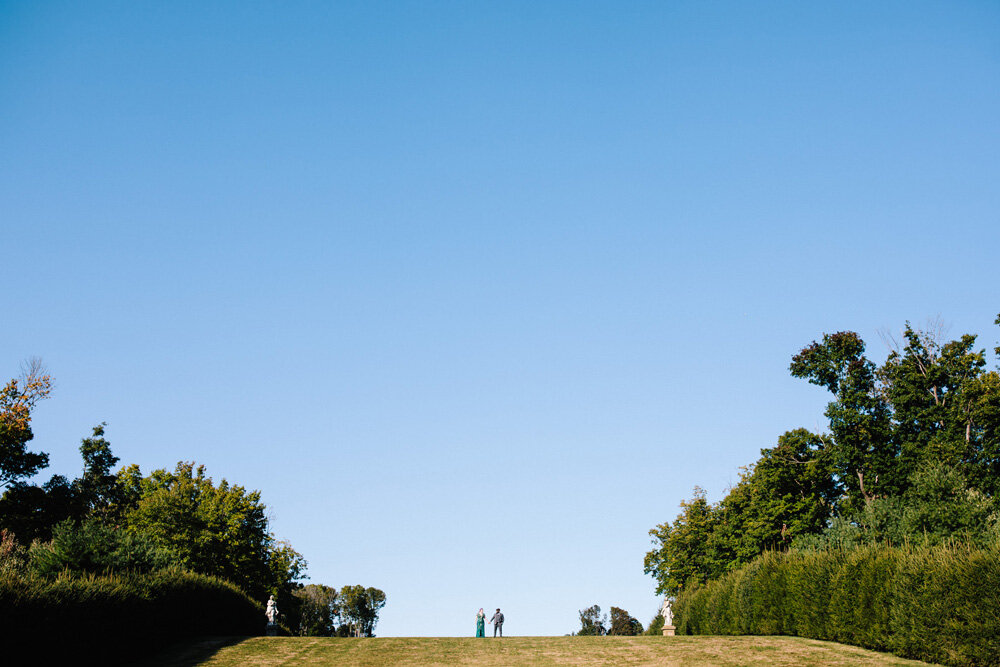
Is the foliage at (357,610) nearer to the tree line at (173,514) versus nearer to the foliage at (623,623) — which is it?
the foliage at (623,623)

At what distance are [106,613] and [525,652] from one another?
46.9 ft

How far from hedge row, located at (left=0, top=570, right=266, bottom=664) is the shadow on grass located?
1.29ft

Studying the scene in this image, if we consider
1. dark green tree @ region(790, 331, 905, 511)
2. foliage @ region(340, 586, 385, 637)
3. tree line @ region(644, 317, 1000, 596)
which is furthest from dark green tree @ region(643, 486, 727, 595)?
foliage @ region(340, 586, 385, 637)

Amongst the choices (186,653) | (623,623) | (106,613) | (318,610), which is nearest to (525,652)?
(186,653)

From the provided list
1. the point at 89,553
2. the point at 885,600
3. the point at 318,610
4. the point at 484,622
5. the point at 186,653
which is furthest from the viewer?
the point at 318,610

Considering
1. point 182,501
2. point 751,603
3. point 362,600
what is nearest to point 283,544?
point 182,501

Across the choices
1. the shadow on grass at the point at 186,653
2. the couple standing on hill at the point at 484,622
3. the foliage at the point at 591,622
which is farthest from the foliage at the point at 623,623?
the shadow on grass at the point at 186,653

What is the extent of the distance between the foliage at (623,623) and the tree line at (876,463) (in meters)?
79.5

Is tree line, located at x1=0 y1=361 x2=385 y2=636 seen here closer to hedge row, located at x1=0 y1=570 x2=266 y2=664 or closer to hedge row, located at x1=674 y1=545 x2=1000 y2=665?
→ hedge row, located at x1=0 y1=570 x2=266 y2=664

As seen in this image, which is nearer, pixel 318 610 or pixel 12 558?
pixel 12 558

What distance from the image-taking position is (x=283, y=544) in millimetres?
70250

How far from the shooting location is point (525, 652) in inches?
1200

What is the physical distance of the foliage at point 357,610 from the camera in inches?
6078

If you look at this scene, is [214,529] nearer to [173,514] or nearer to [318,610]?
[173,514]
